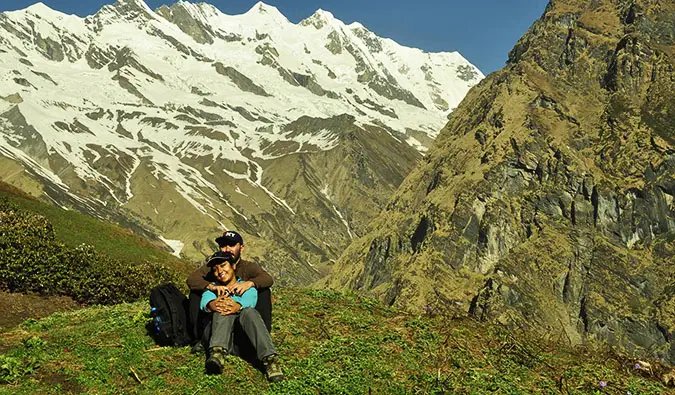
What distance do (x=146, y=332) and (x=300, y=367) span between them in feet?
13.4

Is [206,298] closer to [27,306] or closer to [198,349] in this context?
[198,349]

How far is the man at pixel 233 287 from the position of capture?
12.6 metres

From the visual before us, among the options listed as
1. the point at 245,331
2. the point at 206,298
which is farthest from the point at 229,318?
the point at 206,298

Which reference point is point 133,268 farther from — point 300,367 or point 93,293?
point 300,367

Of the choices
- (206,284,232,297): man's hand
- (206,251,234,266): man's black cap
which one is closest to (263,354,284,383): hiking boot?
(206,284,232,297): man's hand

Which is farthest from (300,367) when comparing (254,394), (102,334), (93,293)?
(93,293)

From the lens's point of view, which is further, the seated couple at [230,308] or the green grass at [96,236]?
the green grass at [96,236]

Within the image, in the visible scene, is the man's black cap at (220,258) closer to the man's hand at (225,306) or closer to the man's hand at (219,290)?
the man's hand at (219,290)

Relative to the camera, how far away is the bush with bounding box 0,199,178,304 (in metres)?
21.9

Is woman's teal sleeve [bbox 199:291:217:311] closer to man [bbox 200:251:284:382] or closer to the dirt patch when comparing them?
man [bbox 200:251:284:382]

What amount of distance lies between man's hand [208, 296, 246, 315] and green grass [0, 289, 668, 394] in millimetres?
947

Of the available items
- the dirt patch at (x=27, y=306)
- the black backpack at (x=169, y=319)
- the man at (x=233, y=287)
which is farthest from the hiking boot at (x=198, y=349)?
the dirt patch at (x=27, y=306)

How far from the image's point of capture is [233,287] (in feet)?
41.2

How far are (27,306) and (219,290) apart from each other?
491 inches
